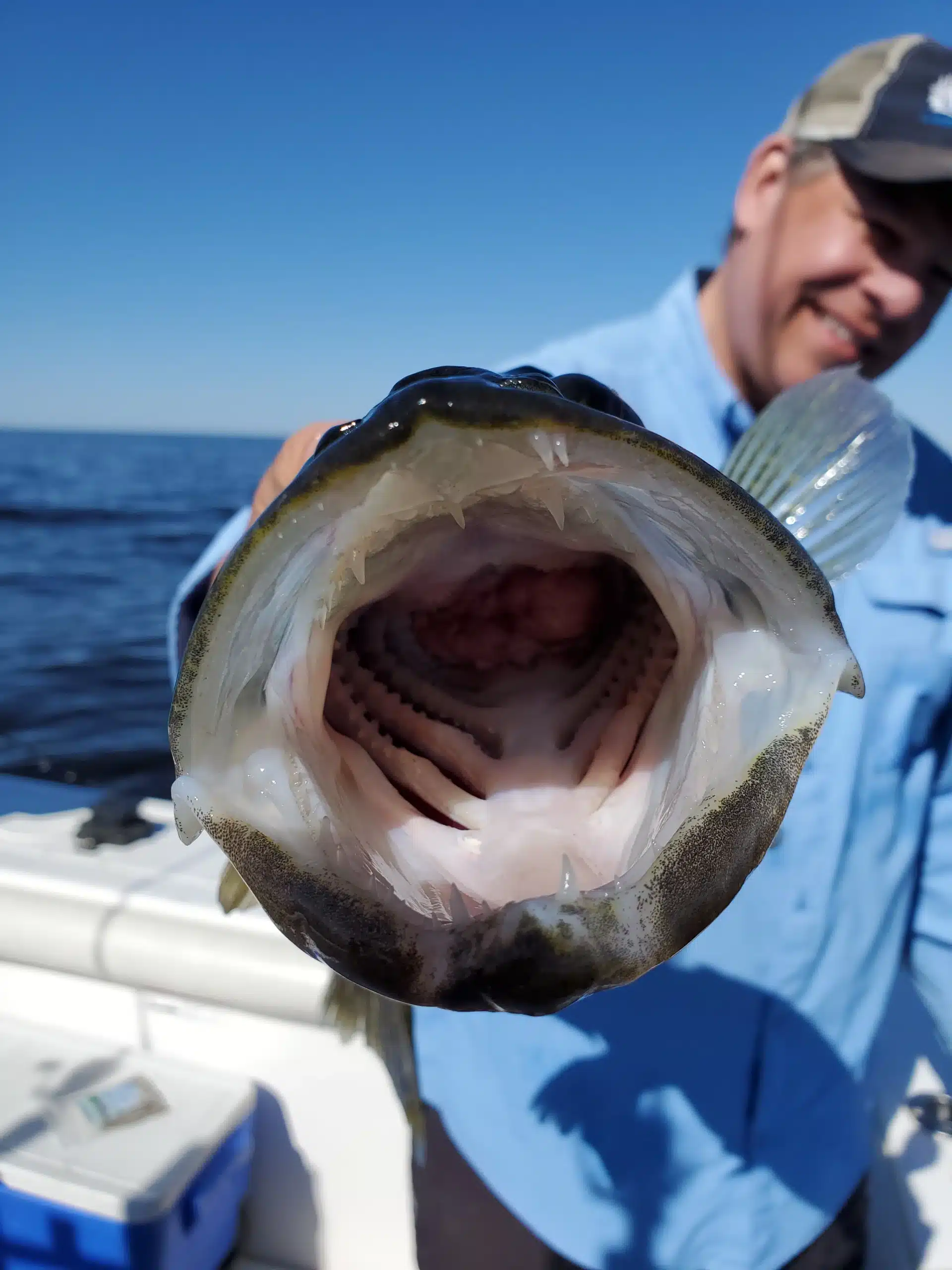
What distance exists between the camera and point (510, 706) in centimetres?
119

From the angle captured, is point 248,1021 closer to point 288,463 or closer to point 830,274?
point 288,463

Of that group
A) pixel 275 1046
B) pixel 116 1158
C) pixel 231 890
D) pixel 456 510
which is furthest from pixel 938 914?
pixel 116 1158

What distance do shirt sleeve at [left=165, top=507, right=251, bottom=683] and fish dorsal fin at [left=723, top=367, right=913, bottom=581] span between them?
799 millimetres

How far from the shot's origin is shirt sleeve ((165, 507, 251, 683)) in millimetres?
1428

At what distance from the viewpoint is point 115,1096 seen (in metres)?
2.33

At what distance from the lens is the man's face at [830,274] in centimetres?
176

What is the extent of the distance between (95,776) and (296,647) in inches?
333

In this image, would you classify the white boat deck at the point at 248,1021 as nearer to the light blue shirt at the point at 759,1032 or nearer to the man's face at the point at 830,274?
the light blue shirt at the point at 759,1032

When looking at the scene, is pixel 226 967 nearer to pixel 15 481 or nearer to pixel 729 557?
pixel 729 557

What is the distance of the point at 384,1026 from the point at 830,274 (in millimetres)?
1713

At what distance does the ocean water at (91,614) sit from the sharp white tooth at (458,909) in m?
7.59

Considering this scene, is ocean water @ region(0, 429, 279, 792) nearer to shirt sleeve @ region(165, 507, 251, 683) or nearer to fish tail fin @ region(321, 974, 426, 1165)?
fish tail fin @ region(321, 974, 426, 1165)

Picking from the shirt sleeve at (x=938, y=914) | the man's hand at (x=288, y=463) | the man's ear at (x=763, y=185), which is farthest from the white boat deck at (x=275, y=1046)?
the man's ear at (x=763, y=185)

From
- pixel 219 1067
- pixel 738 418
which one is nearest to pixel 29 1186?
pixel 219 1067
